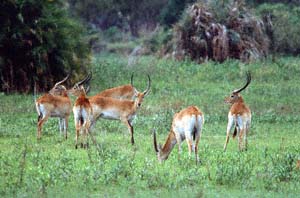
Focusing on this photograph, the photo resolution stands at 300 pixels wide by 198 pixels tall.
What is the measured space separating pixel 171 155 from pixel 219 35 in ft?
51.4

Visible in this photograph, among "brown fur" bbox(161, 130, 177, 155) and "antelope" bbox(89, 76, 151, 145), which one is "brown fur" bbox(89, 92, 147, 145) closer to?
"antelope" bbox(89, 76, 151, 145)

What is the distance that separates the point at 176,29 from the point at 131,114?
14.4m

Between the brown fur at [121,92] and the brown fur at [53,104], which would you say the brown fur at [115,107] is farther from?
the brown fur at [121,92]

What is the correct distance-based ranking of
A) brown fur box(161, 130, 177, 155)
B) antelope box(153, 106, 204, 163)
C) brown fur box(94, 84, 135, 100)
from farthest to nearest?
brown fur box(94, 84, 135, 100) < brown fur box(161, 130, 177, 155) < antelope box(153, 106, 204, 163)

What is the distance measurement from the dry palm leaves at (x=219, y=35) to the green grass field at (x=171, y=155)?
3.39 meters

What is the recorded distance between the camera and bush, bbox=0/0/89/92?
22719mm

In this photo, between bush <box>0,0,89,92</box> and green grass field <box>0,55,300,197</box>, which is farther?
bush <box>0,0,89,92</box>

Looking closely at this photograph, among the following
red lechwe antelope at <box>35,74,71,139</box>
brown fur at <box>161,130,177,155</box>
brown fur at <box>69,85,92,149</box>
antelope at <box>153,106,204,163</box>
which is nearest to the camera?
antelope at <box>153,106,204,163</box>

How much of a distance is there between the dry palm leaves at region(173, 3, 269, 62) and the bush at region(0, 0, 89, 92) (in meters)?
6.87

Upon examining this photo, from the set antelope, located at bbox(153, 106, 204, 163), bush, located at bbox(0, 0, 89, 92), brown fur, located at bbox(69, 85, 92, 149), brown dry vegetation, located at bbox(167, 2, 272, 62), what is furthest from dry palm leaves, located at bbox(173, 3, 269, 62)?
antelope, located at bbox(153, 106, 204, 163)

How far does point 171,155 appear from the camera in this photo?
→ 13.8 metres

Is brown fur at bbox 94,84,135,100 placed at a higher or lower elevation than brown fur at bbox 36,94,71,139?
lower

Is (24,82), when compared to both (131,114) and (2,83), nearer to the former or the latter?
(2,83)

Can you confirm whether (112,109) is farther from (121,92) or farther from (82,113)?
(121,92)
